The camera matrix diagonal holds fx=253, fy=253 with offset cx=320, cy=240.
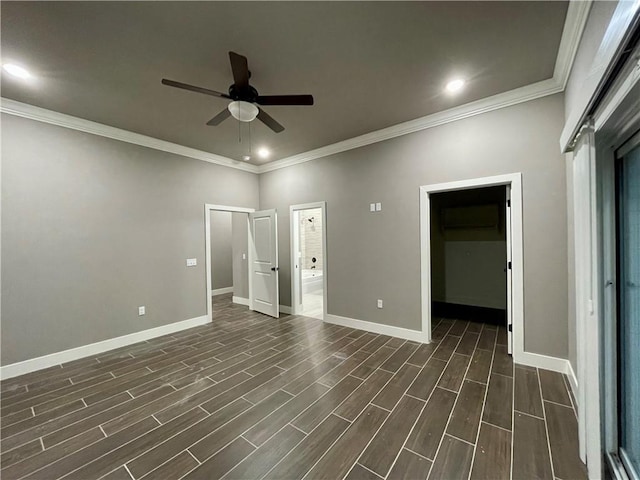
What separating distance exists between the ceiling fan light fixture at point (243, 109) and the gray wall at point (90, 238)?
2422mm

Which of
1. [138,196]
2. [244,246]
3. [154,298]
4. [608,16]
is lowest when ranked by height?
[154,298]

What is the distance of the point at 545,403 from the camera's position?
2115 millimetres

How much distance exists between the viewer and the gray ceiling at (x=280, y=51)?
1.78m

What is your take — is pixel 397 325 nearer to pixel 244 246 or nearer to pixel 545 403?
pixel 545 403

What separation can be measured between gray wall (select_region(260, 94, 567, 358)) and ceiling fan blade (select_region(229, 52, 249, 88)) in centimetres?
233

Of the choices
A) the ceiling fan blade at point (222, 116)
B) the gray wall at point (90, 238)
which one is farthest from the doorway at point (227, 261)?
the ceiling fan blade at point (222, 116)

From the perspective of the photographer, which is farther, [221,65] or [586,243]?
[221,65]

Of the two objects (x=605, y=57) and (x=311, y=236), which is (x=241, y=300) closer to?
(x=311, y=236)

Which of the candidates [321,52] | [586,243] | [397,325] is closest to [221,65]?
[321,52]

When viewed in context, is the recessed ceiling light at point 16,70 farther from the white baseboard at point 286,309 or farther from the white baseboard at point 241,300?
the white baseboard at point 241,300

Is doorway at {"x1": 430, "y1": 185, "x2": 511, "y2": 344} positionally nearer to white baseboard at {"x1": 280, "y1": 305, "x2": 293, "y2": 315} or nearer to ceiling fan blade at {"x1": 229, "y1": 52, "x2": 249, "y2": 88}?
white baseboard at {"x1": 280, "y1": 305, "x2": 293, "y2": 315}

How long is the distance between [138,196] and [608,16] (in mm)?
4861

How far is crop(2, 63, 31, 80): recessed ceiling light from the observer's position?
7.34 feet

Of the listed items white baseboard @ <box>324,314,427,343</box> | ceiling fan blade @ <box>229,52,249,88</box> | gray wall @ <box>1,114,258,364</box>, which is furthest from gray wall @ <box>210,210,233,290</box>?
ceiling fan blade @ <box>229,52,249,88</box>
